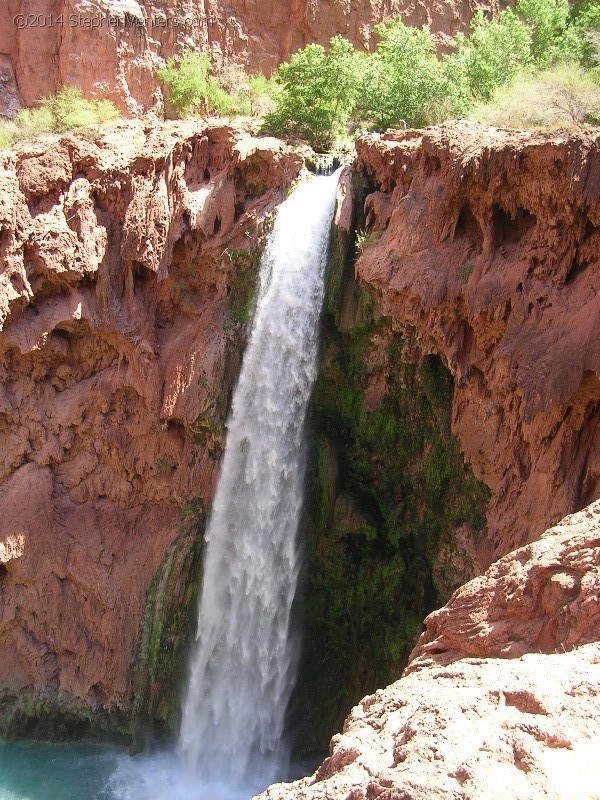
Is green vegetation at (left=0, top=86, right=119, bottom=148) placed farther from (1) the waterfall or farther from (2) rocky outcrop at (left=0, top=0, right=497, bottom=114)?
(1) the waterfall

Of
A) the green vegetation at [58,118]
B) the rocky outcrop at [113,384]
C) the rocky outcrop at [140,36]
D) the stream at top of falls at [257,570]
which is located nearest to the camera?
the stream at top of falls at [257,570]

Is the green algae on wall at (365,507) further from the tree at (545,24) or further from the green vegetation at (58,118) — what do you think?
the tree at (545,24)

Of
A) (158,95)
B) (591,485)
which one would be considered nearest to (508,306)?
(591,485)

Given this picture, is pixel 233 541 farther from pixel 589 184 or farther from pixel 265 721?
pixel 589 184

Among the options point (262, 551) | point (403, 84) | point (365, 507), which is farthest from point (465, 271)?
point (403, 84)

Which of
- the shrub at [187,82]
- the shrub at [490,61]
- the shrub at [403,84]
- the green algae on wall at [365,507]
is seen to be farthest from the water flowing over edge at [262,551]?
the shrub at [187,82]

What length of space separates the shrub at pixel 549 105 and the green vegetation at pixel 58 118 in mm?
9510

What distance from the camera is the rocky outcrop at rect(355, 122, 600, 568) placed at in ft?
30.6

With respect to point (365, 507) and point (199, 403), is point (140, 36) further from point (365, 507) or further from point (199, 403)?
point (365, 507)

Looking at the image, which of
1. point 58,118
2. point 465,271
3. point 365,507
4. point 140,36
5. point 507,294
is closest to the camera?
point 507,294

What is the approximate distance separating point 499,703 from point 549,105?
1120 centimetres

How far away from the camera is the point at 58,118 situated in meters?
17.4

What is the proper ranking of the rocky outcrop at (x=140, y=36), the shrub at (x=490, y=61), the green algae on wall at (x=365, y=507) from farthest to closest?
the rocky outcrop at (x=140, y=36) < the shrub at (x=490, y=61) < the green algae on wall at (x=365, y=507)

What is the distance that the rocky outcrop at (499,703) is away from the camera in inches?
144
